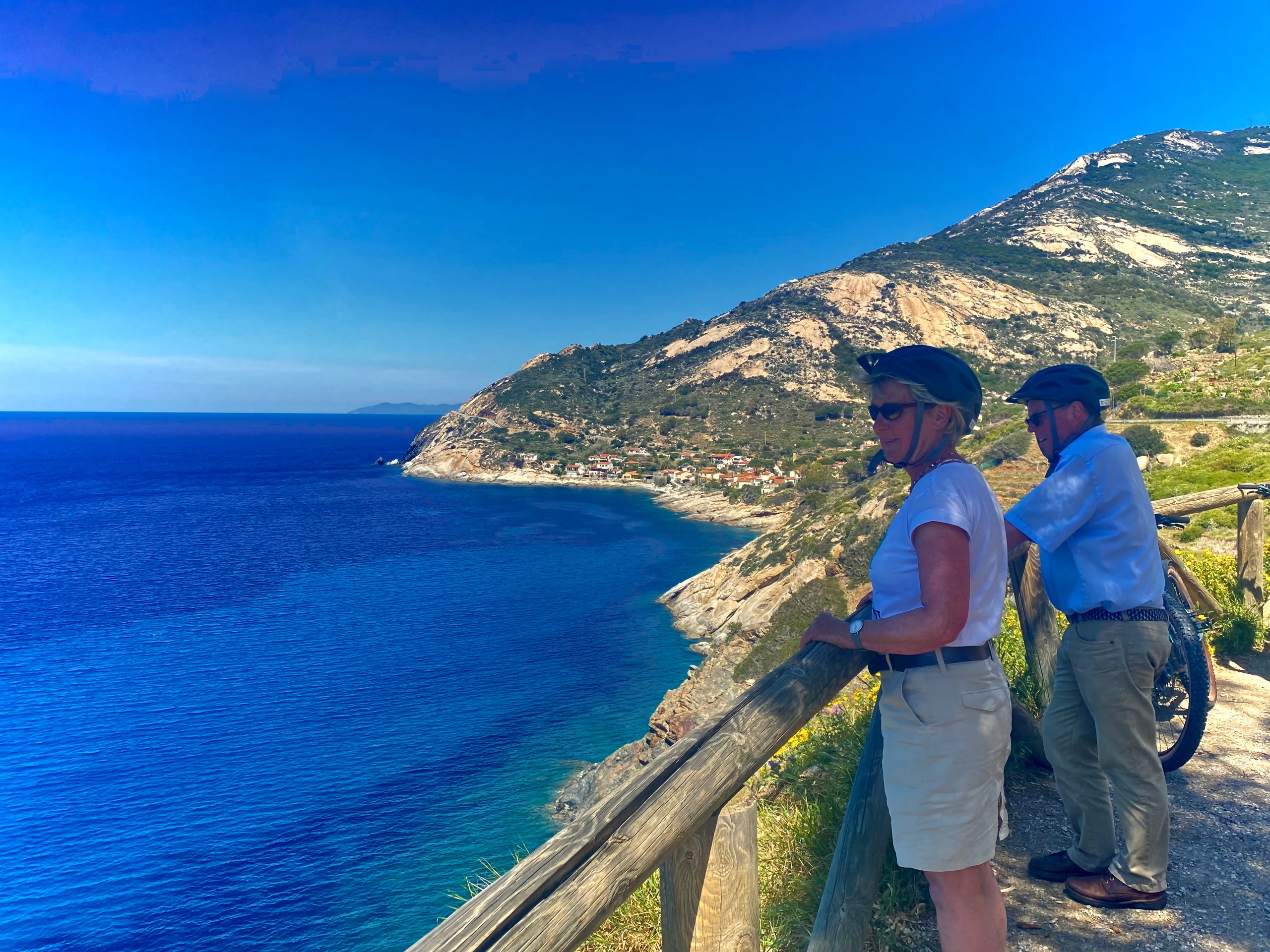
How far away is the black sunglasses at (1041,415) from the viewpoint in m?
3.39

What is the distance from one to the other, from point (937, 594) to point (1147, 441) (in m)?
25.5

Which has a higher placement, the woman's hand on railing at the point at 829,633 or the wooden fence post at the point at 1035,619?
the woman's hand on railing at the point at 829,633

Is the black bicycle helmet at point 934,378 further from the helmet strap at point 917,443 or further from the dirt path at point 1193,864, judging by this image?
the dirt path at point 1193,864

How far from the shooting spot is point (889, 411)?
2.43 metres

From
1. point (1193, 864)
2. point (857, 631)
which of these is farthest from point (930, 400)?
point (1193, 864)

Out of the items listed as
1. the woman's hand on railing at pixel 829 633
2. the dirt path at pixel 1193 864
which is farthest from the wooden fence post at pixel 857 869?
the dirt path at pixel 1193 864

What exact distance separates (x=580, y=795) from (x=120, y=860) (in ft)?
44.6

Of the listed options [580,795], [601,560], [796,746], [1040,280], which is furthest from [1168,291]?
[796,746]

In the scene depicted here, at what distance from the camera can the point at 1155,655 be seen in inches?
124

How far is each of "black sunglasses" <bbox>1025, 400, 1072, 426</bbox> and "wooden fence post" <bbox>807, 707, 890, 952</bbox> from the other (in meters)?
1.71

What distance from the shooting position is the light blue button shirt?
10.2ft

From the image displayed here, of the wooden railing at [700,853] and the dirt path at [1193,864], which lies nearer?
the wooden railing at [700,853]

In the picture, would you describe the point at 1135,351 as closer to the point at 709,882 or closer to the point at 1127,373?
the point at 1127,373

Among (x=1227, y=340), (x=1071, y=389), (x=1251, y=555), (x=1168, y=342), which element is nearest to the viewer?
(x=1071, y=389)
